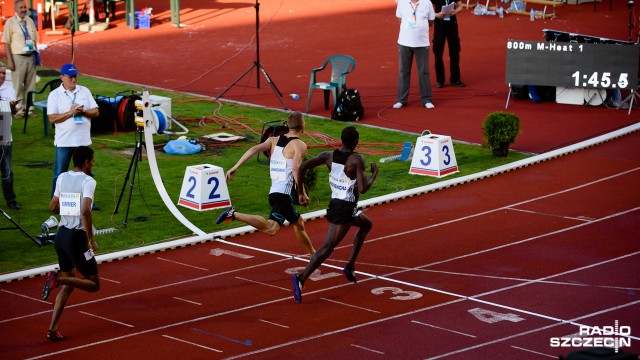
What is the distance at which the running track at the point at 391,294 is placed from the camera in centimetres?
1005

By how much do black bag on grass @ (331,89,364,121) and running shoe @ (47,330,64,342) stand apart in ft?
32.8

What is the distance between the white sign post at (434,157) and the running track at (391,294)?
1.19 meters

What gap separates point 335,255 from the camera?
12.8 metres

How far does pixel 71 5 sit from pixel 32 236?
16424 millimetres

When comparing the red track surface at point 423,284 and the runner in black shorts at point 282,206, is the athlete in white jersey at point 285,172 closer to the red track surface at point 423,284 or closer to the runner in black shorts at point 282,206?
the runner in black shorts at point 282,206

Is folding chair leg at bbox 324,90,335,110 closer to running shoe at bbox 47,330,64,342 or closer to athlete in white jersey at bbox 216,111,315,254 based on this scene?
athlete in white jersey at bbox 216,111,315,254

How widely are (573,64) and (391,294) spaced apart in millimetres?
9982

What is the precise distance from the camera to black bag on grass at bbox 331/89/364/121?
19.4 metres

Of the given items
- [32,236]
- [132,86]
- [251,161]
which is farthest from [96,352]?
[132,86]

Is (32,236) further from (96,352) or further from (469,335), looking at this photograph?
(469,335)

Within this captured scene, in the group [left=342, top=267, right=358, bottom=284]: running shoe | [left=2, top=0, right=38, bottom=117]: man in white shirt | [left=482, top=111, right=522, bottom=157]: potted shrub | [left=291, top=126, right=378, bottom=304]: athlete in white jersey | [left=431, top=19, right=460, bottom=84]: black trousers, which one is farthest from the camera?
[left=431, top=19, right=460, bottom=84]: black trousers

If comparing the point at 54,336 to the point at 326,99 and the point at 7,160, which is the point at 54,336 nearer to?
the point at 7,160

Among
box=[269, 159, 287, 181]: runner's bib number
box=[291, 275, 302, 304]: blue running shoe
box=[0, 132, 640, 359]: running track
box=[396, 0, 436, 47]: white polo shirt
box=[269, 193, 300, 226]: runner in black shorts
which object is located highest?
box=[396, 0, 436, 47]: white polo shirt

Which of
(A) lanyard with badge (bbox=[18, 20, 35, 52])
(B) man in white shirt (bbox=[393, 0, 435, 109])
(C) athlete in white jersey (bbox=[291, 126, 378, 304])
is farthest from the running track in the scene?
(A) lanyard with badge (bbox=[18, 20, 35, 52])
